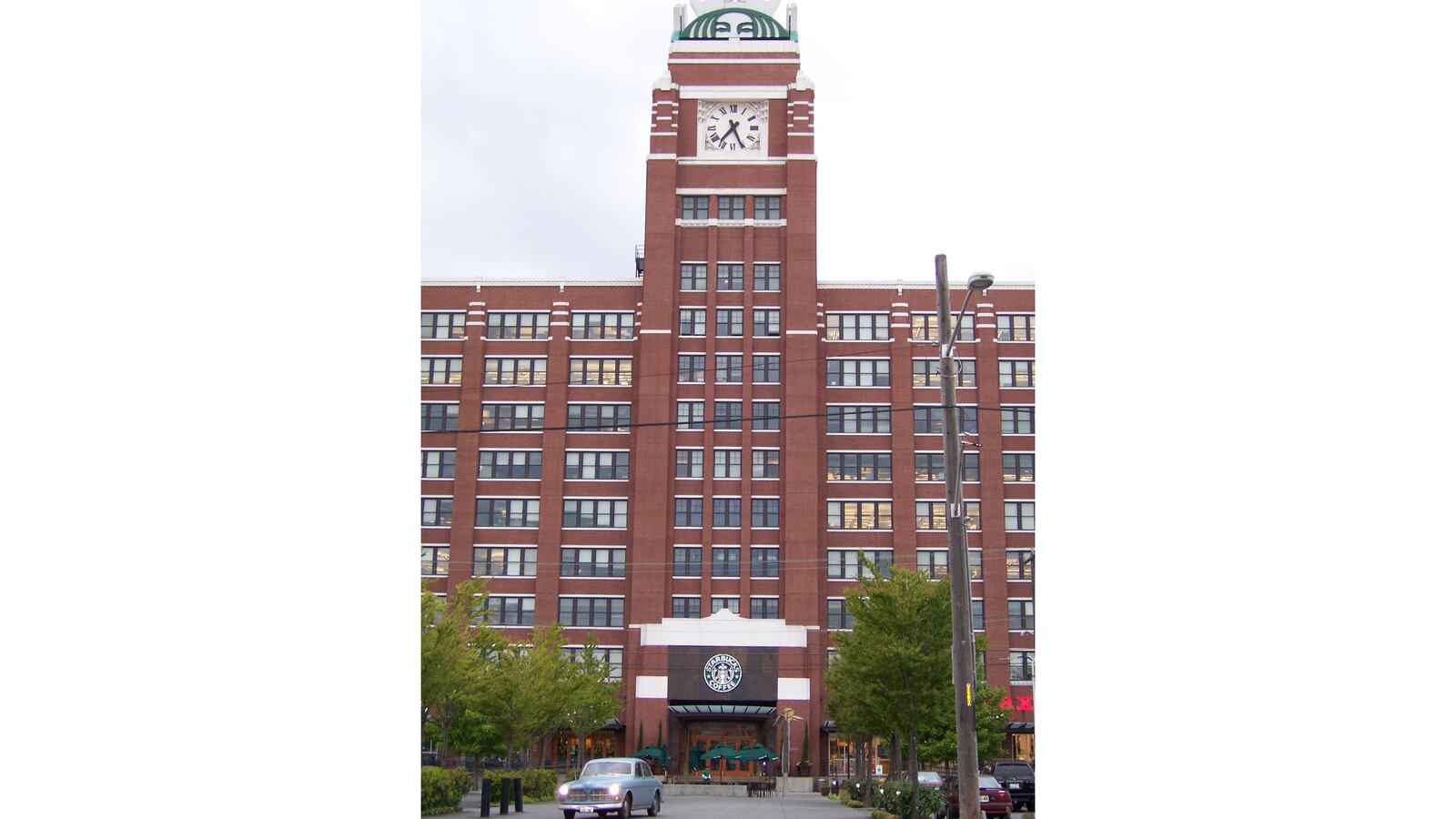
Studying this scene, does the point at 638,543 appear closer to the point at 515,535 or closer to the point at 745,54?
the point at 515,535

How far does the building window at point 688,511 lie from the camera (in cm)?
6812

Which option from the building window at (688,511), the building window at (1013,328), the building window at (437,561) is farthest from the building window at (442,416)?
the building window at (1013,328)

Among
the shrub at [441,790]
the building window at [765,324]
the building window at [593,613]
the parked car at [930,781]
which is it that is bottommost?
the parked car at [930,781]

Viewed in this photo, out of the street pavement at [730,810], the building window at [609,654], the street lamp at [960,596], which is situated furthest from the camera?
the building window at [609,654]

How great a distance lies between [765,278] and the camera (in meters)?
71.9

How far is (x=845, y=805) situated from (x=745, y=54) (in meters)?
49.6

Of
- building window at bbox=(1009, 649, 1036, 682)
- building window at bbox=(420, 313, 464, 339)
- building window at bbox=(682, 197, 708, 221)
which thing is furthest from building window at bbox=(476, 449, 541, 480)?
building window at bbox=(1009, 649, 1036, 682)

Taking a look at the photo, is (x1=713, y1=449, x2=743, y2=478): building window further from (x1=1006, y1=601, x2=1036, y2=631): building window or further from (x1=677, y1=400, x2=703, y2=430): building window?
(x1=1006, y1=601, x2=1036, y2=631): building window

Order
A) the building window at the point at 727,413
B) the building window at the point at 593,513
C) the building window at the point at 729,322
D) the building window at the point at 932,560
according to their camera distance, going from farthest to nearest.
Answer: the building window at the point at 729,322 < the building window at the point at 593,513 < the building window at the point at 727,413 < the building window at the point at 932,560

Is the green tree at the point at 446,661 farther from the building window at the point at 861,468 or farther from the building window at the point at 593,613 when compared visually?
the building window at the point at 861,468

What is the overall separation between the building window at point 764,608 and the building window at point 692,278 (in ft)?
65.6

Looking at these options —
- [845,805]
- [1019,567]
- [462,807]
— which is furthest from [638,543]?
[462,807]

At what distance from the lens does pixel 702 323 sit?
7125 centimetres

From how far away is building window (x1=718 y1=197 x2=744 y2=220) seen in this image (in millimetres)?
73125
